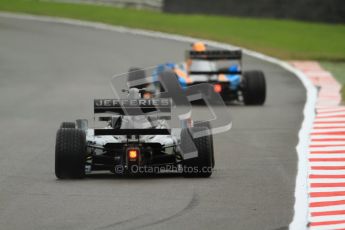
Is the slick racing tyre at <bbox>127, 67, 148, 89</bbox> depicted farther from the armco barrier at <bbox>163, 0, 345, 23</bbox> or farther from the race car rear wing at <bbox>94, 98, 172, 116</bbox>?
the armco barrier at <bbox>163, 0, 345, 23</bbox>

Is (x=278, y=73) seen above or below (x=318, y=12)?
below

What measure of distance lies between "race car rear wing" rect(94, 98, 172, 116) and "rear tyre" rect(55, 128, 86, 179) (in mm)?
671

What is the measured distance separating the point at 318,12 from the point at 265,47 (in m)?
5.77

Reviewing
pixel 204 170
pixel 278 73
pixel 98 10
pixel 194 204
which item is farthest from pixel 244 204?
pixel 98 10

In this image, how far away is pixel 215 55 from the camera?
23312 millimetres

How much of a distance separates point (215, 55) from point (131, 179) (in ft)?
36.1

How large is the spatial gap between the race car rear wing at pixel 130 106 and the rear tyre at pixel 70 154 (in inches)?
26.4

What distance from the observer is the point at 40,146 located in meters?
16.2

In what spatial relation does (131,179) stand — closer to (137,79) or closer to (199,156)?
(199,156)

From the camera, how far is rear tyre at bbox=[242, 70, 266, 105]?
910 inches

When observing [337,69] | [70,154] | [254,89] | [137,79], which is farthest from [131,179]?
[337,69]

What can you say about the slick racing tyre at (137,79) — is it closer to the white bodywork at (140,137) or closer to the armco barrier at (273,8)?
the white bodywork at (140,137)

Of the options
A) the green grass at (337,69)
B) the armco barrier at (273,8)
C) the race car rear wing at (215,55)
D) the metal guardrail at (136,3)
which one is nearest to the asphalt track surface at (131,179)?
the race car rear wing at (215,55)

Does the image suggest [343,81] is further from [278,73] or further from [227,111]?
[227,111]
